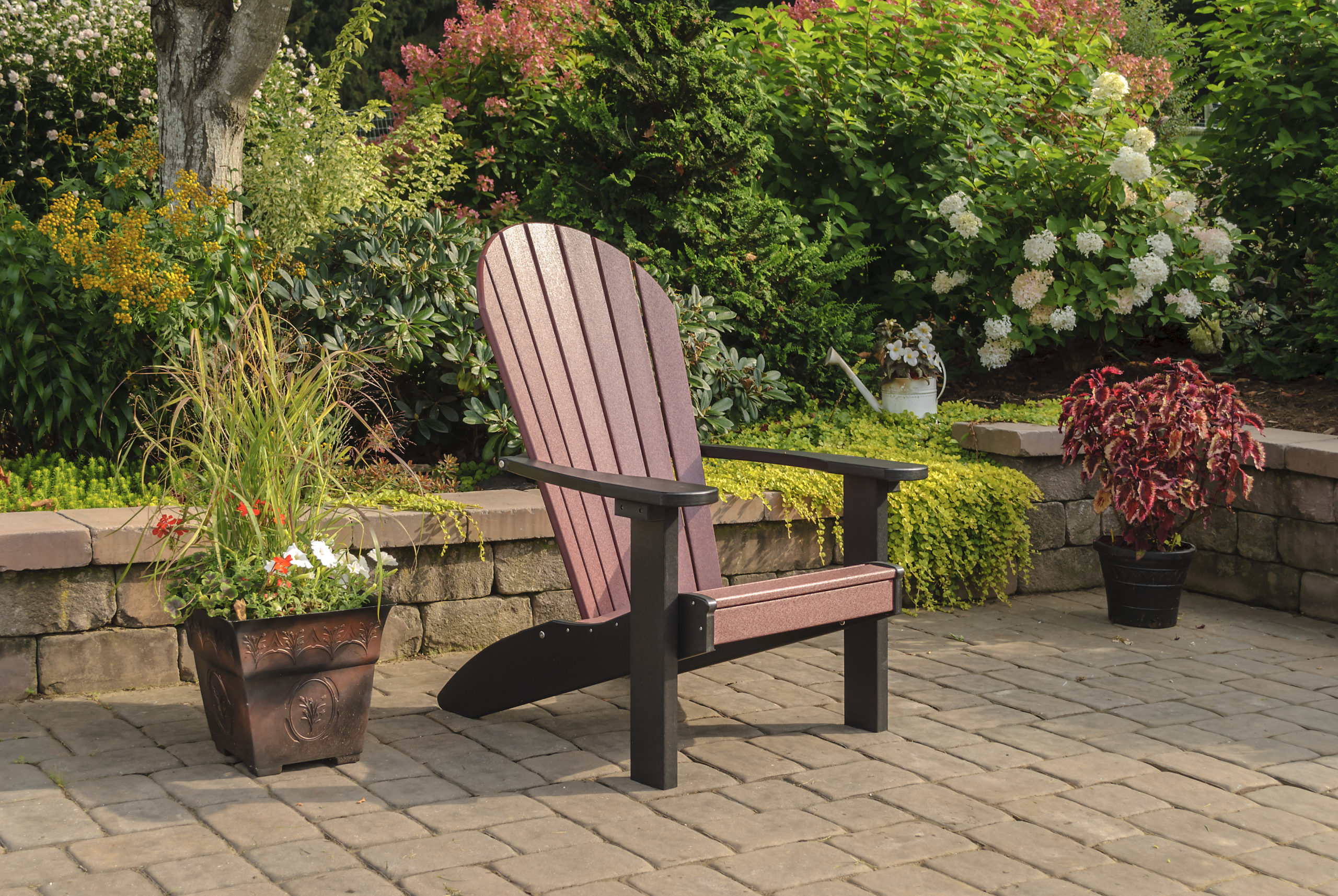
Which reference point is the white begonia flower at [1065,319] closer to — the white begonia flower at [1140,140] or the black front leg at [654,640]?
the white begonia flower at [1140,140]

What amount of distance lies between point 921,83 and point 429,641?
3697 mm

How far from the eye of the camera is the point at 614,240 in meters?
4.98

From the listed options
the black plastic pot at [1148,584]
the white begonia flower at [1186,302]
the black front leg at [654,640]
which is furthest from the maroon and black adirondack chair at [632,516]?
the white begonia flower at [1186,302]

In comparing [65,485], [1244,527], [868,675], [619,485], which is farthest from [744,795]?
[1244,527]

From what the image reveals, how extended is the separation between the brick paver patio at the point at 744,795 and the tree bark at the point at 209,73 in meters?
2.25

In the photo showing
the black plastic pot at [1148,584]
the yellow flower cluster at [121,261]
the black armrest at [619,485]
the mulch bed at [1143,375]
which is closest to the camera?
the black armrest at [619,485]

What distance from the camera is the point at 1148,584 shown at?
13.3 ft

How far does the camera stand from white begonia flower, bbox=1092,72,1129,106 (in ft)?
17.4

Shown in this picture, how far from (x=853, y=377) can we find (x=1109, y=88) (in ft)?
5.66

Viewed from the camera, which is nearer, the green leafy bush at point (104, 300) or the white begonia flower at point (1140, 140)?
the green leafy bush at point (104, 300)

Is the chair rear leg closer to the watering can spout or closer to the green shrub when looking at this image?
the green shrub

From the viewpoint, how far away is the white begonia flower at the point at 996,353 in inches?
214

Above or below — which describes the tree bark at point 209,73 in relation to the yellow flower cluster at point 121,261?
above

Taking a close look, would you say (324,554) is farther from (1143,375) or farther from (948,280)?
(1143,375)
